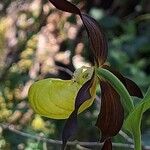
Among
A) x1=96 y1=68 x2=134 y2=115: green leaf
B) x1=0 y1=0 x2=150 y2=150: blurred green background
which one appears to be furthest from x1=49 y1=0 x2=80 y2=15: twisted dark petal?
x1=0 y1=0 x2=150 y2=150: blurred green background

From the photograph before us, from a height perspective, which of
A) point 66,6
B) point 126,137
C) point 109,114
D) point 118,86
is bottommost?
point 126,137

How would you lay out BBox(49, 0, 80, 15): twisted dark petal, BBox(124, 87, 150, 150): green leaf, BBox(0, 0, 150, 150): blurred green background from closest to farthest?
BBox(124, 87, 150, 150): green leaf < BBox(49, 0, 80, 15): twisted dark petal < BBox(0, 0, 150, 150): blurred green background

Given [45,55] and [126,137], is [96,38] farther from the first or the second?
[45,55]

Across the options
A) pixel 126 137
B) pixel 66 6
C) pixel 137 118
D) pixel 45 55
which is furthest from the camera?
pixel 45 55

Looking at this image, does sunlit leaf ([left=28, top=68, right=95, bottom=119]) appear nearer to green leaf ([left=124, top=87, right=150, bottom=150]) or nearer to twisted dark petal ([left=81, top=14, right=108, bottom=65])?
twisted dark petal ([left=81, top=14, right=108, bottom=65])

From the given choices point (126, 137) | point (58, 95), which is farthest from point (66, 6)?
point (126, 137)

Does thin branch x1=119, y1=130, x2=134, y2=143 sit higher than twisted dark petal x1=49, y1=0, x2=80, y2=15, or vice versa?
twisted dark petal x1=49, y1=0, x2=80, y2=15

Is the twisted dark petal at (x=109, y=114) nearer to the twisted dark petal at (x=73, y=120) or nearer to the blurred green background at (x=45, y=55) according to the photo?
the twisted dark petal at (x=73, y=120)
